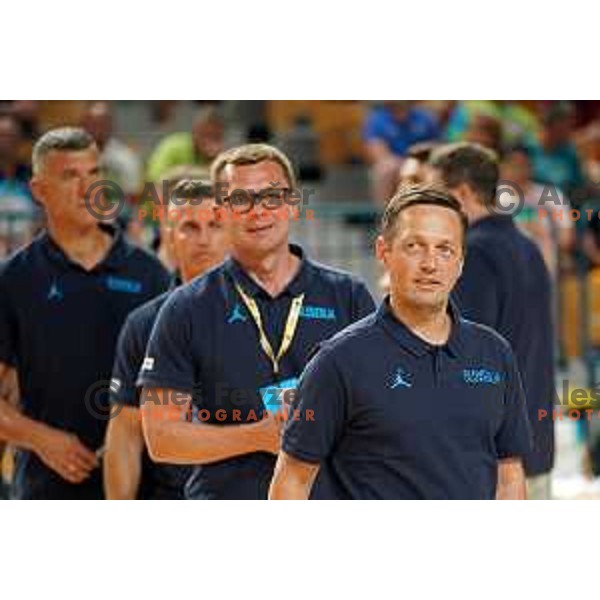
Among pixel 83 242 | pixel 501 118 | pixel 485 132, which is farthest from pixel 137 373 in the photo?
pixel 501 118

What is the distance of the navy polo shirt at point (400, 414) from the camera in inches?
198

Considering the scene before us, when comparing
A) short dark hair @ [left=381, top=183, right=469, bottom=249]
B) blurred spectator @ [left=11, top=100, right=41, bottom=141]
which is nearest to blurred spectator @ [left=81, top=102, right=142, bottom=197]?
blurred spectator @ [left=11, top=100, right=41, bottom=141]

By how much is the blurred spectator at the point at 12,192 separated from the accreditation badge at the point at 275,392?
365cm

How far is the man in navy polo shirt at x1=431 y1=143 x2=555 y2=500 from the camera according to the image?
6742 mm

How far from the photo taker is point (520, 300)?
6793mm

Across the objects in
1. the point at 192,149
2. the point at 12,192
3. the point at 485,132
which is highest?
the point at 485,132

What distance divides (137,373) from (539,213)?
3.62 metres

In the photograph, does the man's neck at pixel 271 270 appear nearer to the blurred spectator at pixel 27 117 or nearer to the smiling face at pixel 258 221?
the smiling face at pixel 258 221

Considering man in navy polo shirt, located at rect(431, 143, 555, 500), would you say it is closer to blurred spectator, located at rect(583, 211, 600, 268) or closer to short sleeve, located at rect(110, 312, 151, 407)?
short sleeve, located at rect(110, 312, 151, 407)

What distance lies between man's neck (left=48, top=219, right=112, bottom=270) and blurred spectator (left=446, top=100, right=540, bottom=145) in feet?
14.2

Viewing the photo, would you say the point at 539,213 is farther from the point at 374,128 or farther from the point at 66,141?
the point at 66,141

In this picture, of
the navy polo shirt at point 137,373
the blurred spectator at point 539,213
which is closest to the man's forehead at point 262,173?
the navy polo shirt at point 137,373
